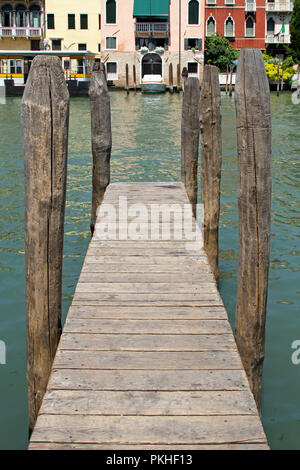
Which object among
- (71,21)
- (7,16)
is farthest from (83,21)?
(7,16)

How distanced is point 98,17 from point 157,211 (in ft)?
134

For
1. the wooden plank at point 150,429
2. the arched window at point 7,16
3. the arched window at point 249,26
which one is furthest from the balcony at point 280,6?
the wooden plank at point 150,429

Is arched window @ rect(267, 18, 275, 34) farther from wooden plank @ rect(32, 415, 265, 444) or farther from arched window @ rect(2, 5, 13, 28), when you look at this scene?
wooden plank @ rect(32, 415, 265, 444)

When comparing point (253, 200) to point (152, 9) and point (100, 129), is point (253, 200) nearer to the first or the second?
point (100, 129)

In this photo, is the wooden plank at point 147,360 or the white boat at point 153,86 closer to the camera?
the wooden plank at point 147,360

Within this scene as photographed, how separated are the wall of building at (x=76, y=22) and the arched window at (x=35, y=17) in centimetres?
73

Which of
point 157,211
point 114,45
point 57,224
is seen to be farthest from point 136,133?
point 114,45

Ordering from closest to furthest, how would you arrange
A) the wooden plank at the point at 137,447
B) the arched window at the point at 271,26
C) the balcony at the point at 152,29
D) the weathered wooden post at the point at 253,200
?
the wooden plank at the point at 137,447
the weathered wooden post at the point at 253,200
the balcony at the point at 152,29
the arched window at the point at 271,26

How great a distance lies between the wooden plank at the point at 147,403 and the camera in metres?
2.84

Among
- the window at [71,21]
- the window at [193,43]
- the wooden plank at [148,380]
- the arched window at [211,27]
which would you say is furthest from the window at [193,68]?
the wooden plank at [148,380]

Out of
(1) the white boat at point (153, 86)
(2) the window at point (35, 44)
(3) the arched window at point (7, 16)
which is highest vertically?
(3) the arched window at point (7, 16)

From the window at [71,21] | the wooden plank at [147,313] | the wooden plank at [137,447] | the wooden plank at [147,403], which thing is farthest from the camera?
the window at [71,21]

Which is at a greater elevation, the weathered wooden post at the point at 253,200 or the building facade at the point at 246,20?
the building facade at the point at 246,20

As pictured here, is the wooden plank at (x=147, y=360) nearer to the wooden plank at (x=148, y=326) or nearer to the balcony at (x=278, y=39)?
the wooden plank at (x=148, y=326)
